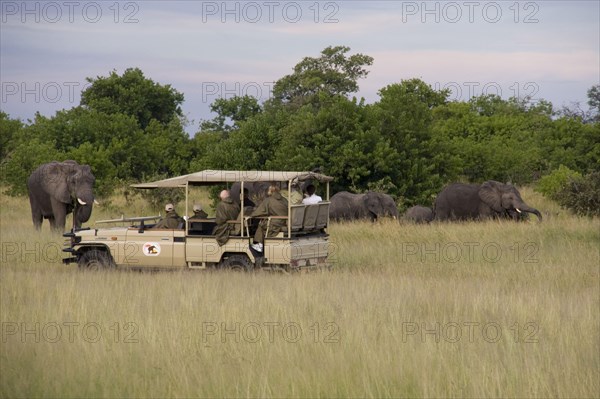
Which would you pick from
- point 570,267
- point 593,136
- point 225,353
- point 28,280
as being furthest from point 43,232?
point 593,136

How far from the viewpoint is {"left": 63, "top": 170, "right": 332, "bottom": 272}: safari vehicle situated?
53.2ft

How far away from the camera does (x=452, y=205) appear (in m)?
33.5

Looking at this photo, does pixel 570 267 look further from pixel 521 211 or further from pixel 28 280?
pixel 521 211

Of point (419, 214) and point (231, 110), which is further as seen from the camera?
point (231, 110)

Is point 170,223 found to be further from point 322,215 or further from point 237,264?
point 322,215

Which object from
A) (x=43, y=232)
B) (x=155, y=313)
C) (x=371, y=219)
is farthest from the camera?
(x=371, y=219)

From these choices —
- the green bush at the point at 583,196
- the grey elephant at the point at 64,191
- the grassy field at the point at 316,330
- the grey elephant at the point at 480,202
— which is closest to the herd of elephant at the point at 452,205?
the grey elephant at the point at 480,202

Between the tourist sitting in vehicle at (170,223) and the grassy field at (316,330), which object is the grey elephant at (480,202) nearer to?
the grassy field at (316,330)

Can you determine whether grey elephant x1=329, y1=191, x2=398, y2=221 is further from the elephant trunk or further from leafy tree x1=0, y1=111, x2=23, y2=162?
leafy tree x1=0, y1=111, x2=23, y2=162

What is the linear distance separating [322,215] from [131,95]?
4055 centimetres

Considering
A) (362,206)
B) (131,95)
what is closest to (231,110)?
(131,95)

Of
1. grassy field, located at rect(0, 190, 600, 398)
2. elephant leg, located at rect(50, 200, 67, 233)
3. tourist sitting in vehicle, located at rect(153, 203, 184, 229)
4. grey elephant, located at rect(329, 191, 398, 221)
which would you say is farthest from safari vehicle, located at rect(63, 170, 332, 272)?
grey elephant, located at rect(329, 191, 398, 221)

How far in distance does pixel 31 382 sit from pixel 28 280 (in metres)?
7.23

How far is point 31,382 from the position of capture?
8750 millimetres
